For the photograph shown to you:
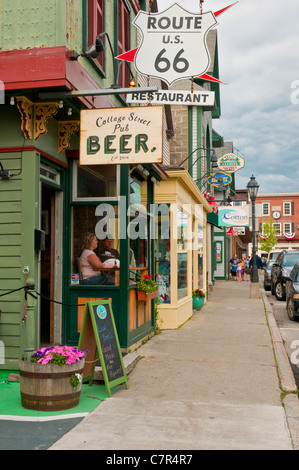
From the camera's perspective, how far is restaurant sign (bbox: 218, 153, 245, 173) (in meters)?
24.1

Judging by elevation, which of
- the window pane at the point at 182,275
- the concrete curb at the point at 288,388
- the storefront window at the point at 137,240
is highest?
the storefront window at the point at 137,240

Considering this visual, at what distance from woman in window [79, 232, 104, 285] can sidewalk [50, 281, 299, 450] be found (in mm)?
1462

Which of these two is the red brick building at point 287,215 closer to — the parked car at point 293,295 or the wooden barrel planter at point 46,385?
the parked car at point 293,295

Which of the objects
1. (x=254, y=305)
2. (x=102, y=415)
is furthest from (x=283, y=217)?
(x=102, y=415)

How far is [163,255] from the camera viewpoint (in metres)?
11.2

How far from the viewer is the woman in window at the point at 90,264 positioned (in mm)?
7992

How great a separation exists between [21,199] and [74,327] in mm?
2351

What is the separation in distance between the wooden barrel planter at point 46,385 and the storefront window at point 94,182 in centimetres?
344

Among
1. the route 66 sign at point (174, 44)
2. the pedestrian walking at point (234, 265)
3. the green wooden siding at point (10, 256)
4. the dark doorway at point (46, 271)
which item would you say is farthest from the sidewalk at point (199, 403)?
the pedestrian walking at point (234, 265)

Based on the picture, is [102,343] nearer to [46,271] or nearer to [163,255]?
[46,271]

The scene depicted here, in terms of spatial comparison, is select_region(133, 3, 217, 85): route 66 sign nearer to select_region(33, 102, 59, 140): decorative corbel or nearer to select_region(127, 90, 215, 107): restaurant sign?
select_region(127, 90, 215, 107): restaurant sign

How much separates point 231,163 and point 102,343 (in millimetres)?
19559
